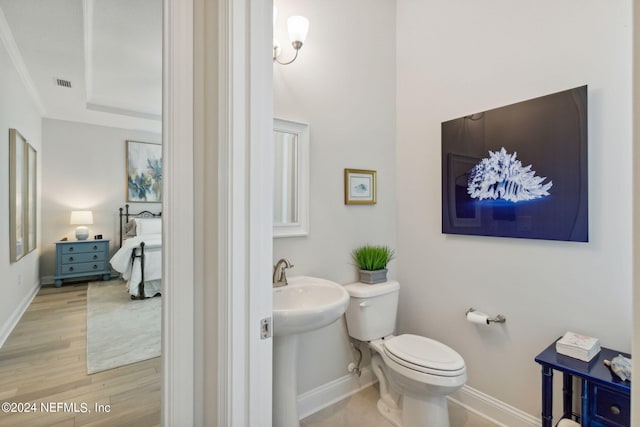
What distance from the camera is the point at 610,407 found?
1.15 metres

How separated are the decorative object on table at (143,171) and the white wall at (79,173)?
0.27 ft

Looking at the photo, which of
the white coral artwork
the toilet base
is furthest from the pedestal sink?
the white coral artwork

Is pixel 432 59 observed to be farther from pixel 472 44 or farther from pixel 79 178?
pixel 79 178

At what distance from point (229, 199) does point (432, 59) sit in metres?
1.86

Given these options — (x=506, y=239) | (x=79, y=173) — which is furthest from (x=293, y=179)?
(x=79, y=173)

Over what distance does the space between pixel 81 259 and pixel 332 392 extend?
154 inches

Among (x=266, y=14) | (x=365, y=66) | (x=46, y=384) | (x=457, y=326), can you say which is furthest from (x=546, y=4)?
(x=46, y=384)

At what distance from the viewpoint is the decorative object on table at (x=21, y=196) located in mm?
2588

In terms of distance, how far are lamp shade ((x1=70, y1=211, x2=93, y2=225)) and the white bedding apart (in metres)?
1.10

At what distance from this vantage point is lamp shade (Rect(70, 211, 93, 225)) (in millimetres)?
3973

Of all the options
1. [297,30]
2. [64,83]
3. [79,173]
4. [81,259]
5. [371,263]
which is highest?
[64,83]

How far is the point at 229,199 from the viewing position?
0.83 m

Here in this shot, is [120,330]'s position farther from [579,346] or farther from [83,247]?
[579,346]

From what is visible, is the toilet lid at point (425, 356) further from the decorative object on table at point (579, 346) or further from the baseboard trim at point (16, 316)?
the baseboard trim at point (16, 316)
